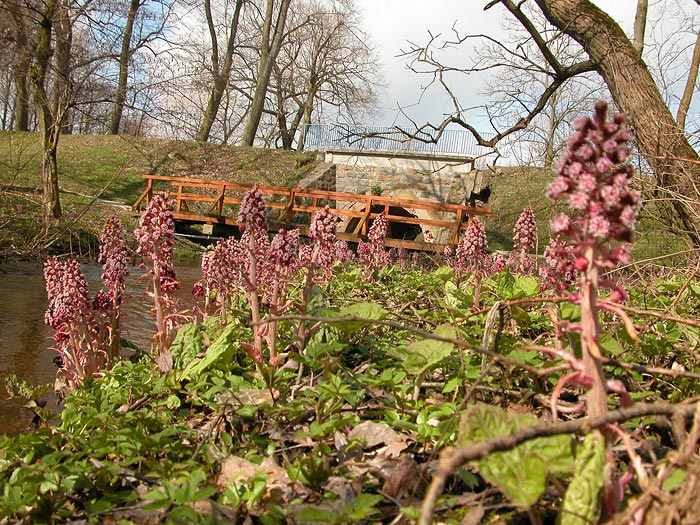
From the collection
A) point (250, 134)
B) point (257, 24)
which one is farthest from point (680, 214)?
point (257, 24)

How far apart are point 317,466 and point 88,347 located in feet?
8.63

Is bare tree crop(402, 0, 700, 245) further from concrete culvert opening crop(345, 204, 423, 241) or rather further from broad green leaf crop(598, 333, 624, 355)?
concrete culvert opening crop(345, 204, 423, 241)

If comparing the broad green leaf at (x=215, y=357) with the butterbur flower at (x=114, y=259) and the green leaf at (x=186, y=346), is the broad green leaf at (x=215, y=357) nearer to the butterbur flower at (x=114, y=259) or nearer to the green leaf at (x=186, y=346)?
the green leaf at (x=186, y=346)

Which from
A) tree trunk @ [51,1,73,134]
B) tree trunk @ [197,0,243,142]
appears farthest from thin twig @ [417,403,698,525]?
tree trunk @ [197,0,243,142]

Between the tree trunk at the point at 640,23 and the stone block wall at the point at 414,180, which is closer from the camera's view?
the tree trunk at the point at 640,23

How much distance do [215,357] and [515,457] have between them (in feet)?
5.41

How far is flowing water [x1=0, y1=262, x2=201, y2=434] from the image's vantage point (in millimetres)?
3674

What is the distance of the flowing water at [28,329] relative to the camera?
145 inches

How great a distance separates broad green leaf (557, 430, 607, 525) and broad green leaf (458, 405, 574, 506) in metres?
0.06

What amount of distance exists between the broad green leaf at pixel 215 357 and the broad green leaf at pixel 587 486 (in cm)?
175

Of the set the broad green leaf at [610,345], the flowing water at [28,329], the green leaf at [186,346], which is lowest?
the flowing water at [28,329]

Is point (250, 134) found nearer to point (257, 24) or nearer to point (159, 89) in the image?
point (257, 24)

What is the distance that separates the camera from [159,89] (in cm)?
1446

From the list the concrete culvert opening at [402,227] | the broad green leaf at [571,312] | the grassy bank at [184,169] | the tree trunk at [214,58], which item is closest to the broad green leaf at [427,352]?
the broad green leaf at [571,312]
